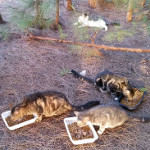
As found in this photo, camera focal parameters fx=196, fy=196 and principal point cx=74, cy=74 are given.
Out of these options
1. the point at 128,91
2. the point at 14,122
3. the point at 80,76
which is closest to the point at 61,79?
the point at 80,76

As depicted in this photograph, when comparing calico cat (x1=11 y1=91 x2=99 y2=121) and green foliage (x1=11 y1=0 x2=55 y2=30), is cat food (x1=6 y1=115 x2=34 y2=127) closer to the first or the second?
calico cat (x1=11 y1=91 x2=99 y2=121)

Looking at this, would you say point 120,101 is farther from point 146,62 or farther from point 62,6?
point 62,6

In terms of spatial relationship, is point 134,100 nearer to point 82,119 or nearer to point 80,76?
point 80,76

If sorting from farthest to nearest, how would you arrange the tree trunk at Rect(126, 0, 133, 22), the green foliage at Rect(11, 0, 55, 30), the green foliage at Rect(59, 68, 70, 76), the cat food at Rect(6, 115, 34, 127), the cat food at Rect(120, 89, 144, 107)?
the tree trunk at Rect(126, 0, 133, 22)
the green foliage at Rect(11, 0, 55, 30)
the green foliage at Rect(59, 68, 70, 76)
the cat food at Rect(120, 89, 144, 107)
the cat food at Rect(6, 115, 34, 127)

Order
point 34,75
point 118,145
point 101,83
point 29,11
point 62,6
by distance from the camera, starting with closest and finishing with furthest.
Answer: point 118,145, point 101,83, point 34,75, point 29,11, point 62,6

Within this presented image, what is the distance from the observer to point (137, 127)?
3607 millimetres

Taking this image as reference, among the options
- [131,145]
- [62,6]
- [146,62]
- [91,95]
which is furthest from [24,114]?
[62,6]

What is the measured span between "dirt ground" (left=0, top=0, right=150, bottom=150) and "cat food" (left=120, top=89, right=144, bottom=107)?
0.48 feet

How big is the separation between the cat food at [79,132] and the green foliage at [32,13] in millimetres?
3865

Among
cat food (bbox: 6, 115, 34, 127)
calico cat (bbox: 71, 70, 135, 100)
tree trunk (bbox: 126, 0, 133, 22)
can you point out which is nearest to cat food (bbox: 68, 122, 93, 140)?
cat food (bbox: 6, 115, 34, 127)

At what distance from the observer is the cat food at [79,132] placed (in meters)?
3.20

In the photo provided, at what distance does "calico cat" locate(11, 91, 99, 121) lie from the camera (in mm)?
3276

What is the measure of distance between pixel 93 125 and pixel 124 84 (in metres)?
1.22

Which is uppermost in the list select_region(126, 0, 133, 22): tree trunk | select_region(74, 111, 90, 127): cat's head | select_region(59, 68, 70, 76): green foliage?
select_region(126, 0, 133, 22): tree trunk
